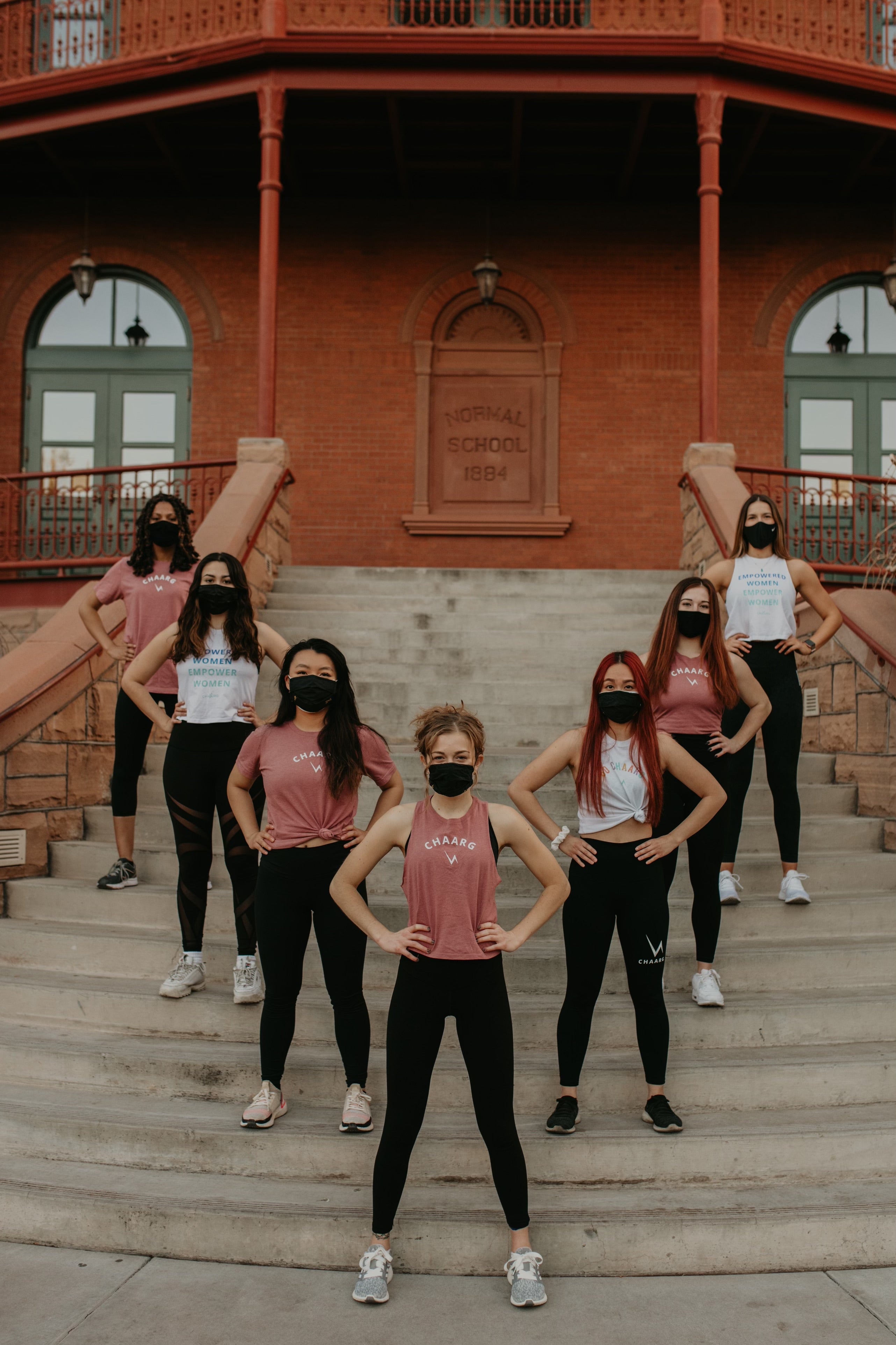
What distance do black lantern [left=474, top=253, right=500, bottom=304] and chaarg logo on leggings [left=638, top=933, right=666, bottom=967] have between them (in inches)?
393

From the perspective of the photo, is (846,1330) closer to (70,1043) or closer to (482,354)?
(70,1043)

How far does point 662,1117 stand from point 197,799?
203 cm

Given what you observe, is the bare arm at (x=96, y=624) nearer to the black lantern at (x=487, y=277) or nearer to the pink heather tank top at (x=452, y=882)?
the pink heather tank top at (x=452, y=882)

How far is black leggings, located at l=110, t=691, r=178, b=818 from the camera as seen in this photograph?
5.26 m

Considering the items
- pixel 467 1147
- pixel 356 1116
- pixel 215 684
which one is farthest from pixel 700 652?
pixel 356 1116

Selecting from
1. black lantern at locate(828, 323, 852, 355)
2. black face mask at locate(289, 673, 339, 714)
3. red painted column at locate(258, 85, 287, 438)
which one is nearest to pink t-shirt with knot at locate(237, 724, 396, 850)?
black face mask at locate(289, 673, 339, 714)

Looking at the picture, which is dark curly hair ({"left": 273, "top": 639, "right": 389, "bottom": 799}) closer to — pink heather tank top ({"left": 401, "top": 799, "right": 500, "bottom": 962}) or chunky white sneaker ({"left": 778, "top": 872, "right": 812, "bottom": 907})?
pink heather tank top ({"left": 401, "top": 799, "right": 500, "bottom": 962})

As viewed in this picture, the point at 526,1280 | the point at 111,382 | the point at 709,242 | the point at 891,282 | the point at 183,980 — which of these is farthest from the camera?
the point at 111,382

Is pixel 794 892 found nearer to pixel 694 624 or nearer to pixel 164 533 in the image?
pixel 694 624

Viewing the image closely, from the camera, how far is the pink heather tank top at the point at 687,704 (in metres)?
4.38

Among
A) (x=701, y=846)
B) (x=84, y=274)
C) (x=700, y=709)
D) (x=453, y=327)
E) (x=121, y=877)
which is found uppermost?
(x=84, y=274)

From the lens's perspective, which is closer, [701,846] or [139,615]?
[701,846]

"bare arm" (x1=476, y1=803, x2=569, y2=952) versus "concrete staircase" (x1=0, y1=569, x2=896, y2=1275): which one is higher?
"bare arm" (x1=476, y1=803, x2=569, y2=952)

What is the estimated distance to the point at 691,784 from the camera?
3.85 metres
